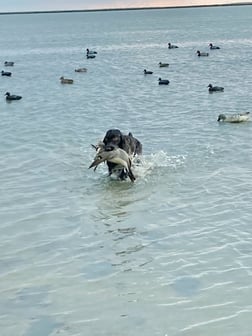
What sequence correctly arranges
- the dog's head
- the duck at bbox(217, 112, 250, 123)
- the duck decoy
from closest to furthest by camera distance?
the duck decoy → the dog's head → the duck at bbox(217, 112, 250, 123)

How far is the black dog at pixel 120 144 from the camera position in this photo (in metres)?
13.3

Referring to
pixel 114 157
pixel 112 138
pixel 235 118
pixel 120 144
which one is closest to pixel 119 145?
pixel 120 144

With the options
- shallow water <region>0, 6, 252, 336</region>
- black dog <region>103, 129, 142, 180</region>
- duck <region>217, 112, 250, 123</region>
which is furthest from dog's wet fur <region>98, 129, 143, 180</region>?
duck <region>217, 112, 250, 123</region>

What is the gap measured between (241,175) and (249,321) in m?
6.84

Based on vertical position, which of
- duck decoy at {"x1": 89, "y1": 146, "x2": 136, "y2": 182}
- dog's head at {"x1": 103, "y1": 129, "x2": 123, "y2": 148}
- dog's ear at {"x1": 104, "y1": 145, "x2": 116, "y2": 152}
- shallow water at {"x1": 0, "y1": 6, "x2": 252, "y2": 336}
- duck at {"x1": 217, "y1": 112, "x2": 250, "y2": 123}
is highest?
dog's head at {"x1": 103, "y1": 129, "x2": 123, "y2": 148}

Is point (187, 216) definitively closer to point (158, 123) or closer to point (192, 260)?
point (192, 260)

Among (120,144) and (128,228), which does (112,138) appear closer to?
(120,144)

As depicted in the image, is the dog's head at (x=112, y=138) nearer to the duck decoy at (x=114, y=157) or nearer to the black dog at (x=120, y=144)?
the black dog at (x=120, y=144)

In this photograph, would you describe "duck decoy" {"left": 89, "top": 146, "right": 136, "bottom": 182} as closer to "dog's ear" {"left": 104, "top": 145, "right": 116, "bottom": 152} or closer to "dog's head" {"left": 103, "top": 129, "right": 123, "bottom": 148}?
"dog's ear" {"left": 104, "top": 145, "right": 116, "bottom": 152}

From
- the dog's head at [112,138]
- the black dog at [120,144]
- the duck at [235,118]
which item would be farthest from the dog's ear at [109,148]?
the duck at [235,118]

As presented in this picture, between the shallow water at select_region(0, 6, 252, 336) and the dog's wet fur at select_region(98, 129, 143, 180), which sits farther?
the dog's wet fur at select_region(98, 129, 143, 180)

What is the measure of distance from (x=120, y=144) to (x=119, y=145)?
0.11 ft

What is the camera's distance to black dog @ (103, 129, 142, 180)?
1334 centimetres

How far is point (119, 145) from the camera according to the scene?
1359 centimetres
